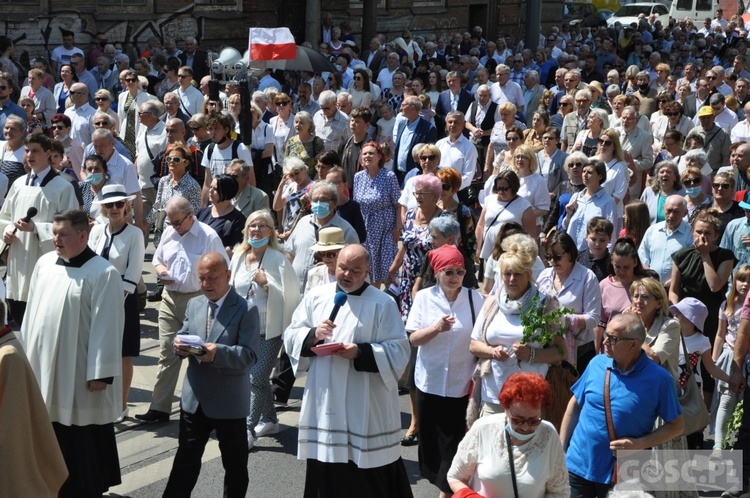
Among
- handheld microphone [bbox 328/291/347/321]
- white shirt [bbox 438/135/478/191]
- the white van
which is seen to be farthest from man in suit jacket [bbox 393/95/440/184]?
the white van

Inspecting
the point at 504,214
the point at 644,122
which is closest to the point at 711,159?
the point at 644,122

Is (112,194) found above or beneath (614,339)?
above

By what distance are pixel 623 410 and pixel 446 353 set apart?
138 cm

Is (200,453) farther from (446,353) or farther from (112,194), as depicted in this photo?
(112,194)

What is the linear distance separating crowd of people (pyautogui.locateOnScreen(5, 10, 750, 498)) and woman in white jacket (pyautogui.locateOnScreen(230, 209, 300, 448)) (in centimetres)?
2

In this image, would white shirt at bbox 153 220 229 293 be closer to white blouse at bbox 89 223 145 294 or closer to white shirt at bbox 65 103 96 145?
white blouse at bbox 89 223 145 294

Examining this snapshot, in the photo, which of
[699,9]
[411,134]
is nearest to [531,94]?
[411,134]

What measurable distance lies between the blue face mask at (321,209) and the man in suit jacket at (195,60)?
13624mm

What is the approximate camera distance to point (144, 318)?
11.3 meters

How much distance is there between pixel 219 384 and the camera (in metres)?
6.86

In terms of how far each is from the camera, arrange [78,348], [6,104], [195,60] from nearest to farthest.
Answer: [78,348] → [6,104] → [195,60]

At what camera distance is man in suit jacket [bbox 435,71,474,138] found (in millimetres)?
17547

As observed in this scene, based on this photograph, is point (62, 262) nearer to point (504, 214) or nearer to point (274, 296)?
point (274, 296)

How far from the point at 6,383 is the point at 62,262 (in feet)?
4.30
